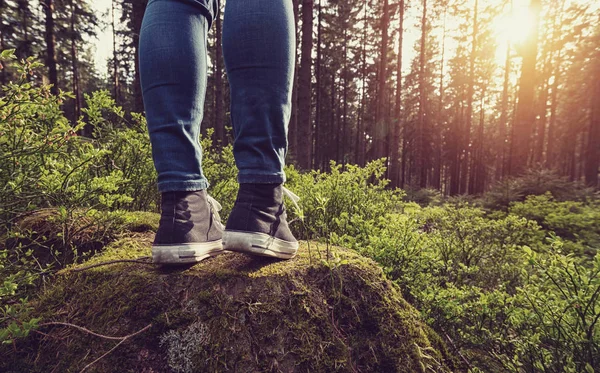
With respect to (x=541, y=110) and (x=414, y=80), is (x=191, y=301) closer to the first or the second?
(x=541, y=110)

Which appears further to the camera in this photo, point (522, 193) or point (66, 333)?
point (522, 193)

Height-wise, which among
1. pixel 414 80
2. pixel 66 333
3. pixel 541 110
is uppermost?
pixel 414 80

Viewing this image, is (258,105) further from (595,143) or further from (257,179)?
(595,143)

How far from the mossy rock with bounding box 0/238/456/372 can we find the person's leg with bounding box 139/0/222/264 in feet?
0.49

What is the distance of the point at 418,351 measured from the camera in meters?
1.29

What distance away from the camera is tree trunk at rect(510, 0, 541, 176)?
9.61 m

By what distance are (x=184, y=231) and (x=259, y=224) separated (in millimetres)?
308

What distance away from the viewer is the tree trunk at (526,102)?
31.5 feet

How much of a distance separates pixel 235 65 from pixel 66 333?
1.23m

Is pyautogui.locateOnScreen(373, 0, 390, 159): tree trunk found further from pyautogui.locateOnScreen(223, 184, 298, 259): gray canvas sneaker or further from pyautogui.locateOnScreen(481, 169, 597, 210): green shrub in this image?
pyautogui.locateOnScreen(223, 184, 298, 259): gray canvas sneaker

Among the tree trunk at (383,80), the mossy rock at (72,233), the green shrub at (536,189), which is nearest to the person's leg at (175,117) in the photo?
the mossy rock at (72,233)

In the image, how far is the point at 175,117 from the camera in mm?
1319

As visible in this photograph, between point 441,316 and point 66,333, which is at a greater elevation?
point 66,333

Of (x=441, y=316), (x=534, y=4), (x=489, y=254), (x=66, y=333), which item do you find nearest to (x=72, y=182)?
(x=66, y=333)
